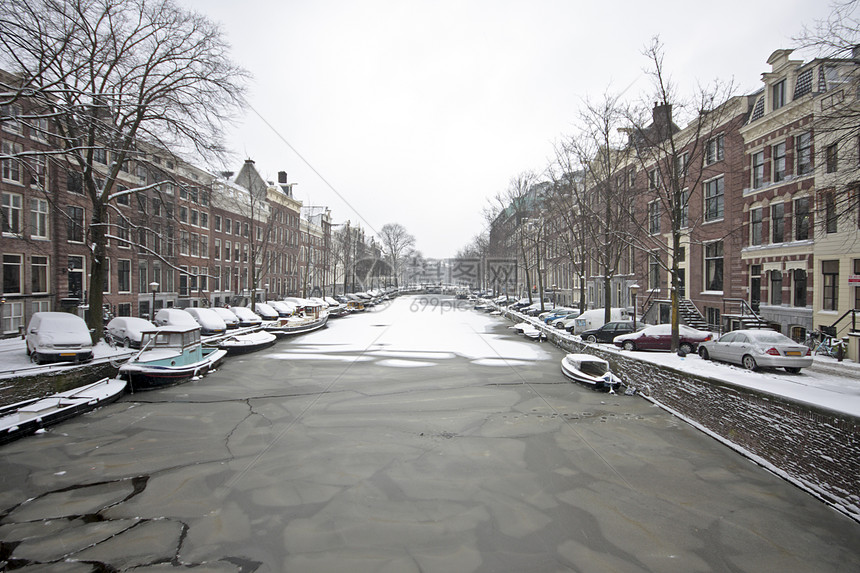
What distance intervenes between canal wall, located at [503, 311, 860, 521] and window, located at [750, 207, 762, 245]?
16.4m

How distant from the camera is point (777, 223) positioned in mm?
24312

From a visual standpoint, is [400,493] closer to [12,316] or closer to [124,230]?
[124,230]

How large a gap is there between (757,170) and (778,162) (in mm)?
1578

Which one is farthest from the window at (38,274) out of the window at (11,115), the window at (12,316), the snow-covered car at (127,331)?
the snow-covered car at (127,331)

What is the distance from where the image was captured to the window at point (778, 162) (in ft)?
78.4

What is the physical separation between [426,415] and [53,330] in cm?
1637

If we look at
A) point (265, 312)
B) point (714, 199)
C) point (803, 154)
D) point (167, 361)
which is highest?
point (803, 154)

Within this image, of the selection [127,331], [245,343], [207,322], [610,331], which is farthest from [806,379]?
[207,322]

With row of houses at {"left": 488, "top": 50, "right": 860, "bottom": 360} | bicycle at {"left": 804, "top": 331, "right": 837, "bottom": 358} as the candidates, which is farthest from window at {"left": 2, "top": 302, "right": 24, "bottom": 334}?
bicycle at {"left": 804, "top": 331, "right": 837, "bottom": 358}

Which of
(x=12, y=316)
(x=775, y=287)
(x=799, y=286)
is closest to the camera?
(x=799, y=286)

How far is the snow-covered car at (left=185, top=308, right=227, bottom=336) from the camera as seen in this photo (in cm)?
2911

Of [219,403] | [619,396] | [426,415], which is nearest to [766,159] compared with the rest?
[619,396]

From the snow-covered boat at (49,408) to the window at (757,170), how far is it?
3185 cm

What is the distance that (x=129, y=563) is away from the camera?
6035mm
